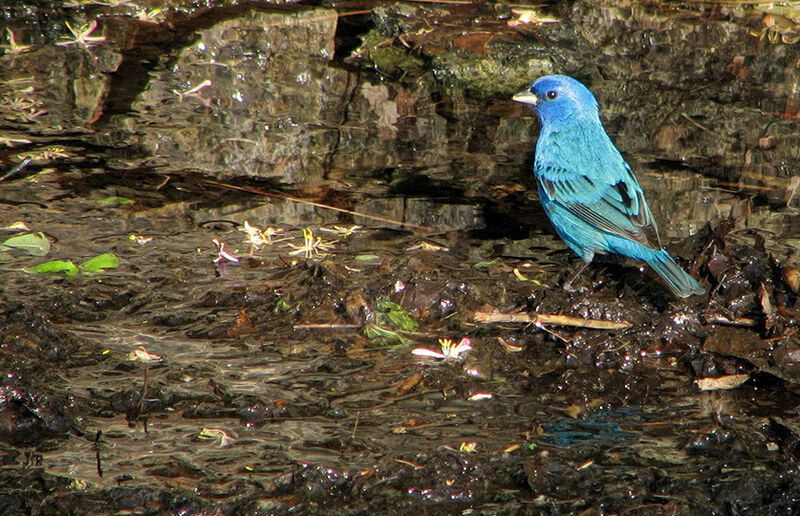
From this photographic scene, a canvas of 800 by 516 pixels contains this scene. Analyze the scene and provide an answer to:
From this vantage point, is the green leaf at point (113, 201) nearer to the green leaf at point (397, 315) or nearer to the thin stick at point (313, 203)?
the thin stick at point (313, 203)

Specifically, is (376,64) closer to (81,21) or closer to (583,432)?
(81,21)

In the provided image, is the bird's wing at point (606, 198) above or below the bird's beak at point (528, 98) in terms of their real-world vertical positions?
below

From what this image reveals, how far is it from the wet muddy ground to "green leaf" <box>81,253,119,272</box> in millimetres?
35

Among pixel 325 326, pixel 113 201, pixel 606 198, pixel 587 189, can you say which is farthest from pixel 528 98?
pixel 113 201

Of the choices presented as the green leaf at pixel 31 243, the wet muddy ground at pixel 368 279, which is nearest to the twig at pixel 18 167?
the wet muddy ground at pixel 368 279

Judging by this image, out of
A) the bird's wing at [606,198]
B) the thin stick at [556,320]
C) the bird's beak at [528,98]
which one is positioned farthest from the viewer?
the bird's beak at [528,98]

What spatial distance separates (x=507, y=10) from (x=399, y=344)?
5.26 m

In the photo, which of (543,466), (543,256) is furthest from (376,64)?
(543,466)

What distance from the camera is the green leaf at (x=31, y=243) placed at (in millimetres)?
4793

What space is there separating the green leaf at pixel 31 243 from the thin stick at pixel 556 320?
2.25 metres

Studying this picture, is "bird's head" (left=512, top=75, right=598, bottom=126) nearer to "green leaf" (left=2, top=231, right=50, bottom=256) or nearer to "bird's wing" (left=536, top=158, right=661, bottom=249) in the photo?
"bird's wing" (left=536, top=158, right=661, bottom=249)

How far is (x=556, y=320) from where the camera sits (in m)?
4.29

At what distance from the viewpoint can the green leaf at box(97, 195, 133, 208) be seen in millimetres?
5426

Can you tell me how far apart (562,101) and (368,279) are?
1.89m
